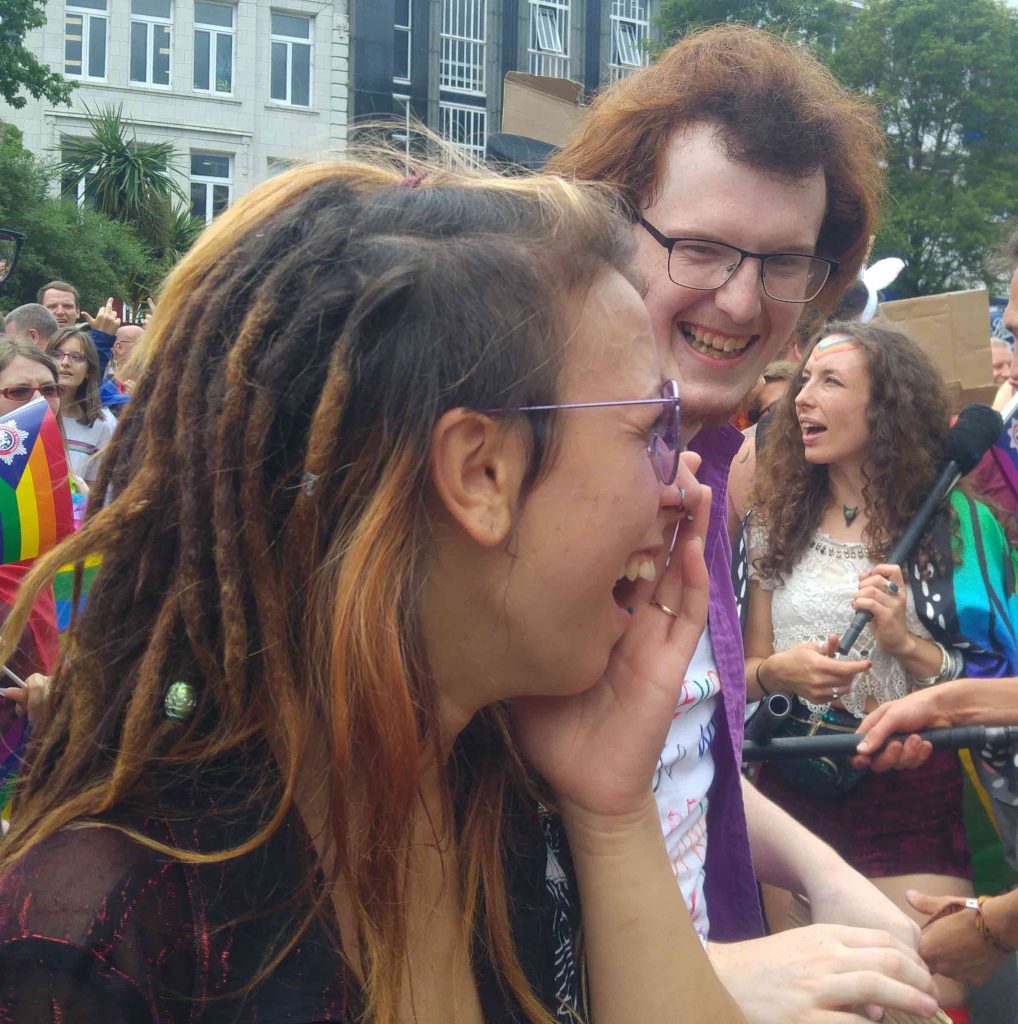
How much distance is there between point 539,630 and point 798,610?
247 centimetres

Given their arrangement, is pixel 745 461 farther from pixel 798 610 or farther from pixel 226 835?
pixel 226 835

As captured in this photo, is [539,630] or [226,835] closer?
[226,835]

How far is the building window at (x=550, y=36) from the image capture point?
34.1 m

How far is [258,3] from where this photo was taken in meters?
30.9

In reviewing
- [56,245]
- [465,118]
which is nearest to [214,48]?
[465,118]

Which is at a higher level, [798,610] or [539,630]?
[539,630]

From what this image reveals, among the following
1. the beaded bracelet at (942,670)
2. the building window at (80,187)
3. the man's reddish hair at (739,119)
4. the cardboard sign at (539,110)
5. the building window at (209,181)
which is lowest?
the beaded bracelet at (942,670)

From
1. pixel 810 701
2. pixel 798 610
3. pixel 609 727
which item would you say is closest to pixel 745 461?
pixel 798 610

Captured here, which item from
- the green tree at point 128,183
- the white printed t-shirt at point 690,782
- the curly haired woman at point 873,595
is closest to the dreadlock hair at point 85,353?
the curly haired woman at point 873,595

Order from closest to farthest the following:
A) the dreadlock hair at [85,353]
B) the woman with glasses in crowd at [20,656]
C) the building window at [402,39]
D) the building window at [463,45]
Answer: the woman with glasses in crowd at [20,656], the dreadlock hair at [85,353], the building window at [402,39], the building window at [463,45]

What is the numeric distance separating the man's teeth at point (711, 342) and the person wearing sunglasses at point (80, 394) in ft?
11.8

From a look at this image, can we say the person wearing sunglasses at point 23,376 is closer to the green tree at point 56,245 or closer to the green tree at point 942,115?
the green tree at point 56,245

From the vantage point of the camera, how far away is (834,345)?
157 inches

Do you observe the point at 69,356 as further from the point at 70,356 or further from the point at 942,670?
the point at 942,670
